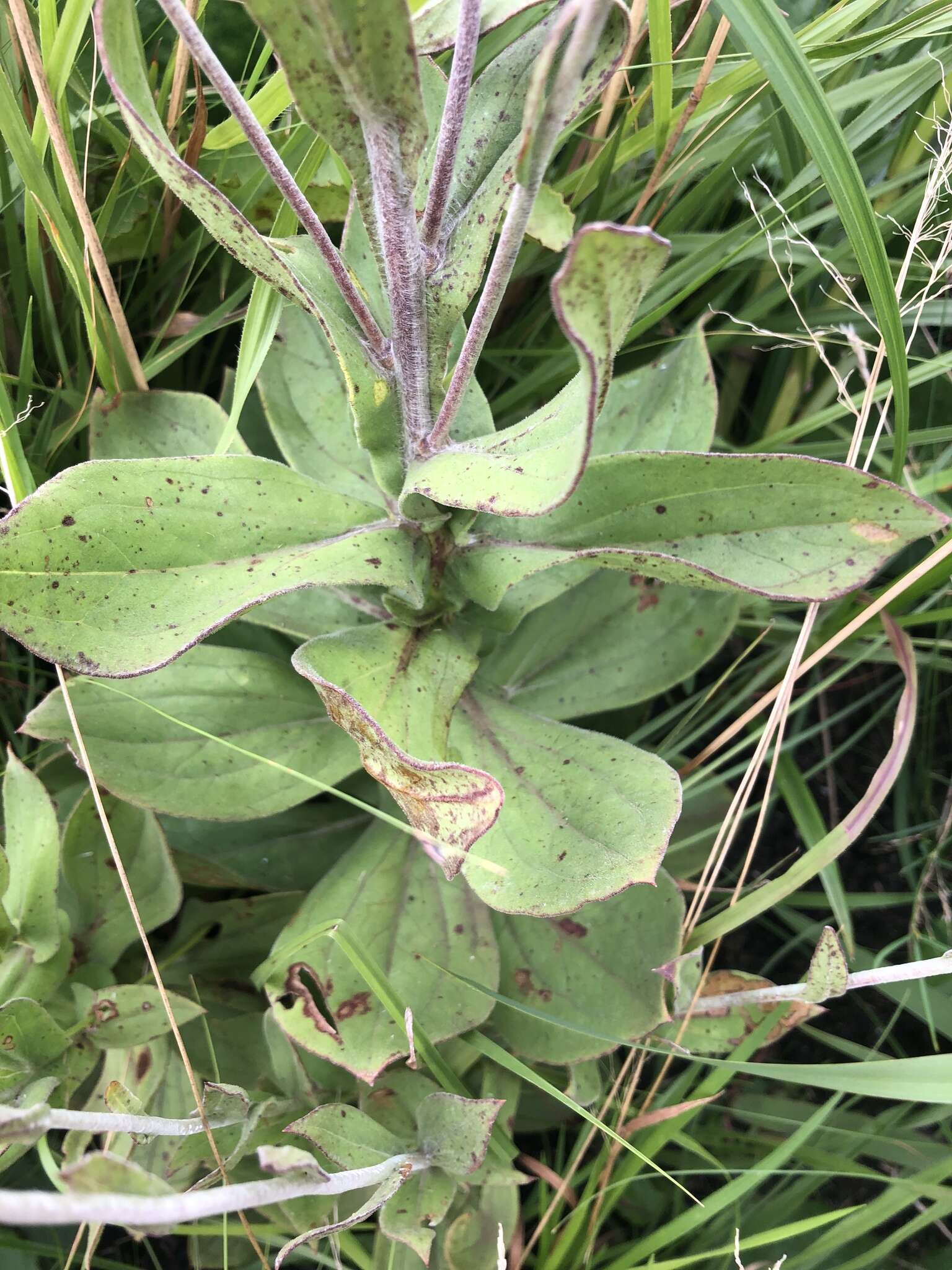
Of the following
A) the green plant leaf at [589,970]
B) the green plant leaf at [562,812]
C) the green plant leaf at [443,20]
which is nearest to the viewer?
the green plant leaf at [443,20]

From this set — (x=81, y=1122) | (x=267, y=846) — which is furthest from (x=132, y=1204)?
(x=267, y=846)

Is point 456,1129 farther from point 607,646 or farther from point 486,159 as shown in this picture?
point 486,159

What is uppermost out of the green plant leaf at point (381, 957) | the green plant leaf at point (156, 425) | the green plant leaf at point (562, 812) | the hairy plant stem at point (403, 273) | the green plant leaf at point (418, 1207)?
the hairy plant stem at point (403, 273)

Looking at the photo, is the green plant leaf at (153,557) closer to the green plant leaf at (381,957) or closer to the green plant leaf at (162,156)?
the green plant leaf at (162,156)

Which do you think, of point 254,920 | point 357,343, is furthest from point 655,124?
point 254,920

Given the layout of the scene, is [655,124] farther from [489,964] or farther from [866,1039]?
[866,1039]

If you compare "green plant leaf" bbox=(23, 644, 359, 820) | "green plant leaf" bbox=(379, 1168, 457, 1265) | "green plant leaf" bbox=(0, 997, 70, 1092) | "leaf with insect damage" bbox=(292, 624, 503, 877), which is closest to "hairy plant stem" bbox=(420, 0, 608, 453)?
"leaf with insect damage" bbox=(292, 624, 503, 877)

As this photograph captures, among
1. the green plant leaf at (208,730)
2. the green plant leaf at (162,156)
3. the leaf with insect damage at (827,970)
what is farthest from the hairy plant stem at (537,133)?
the leaf with insect damage at (827,970)
